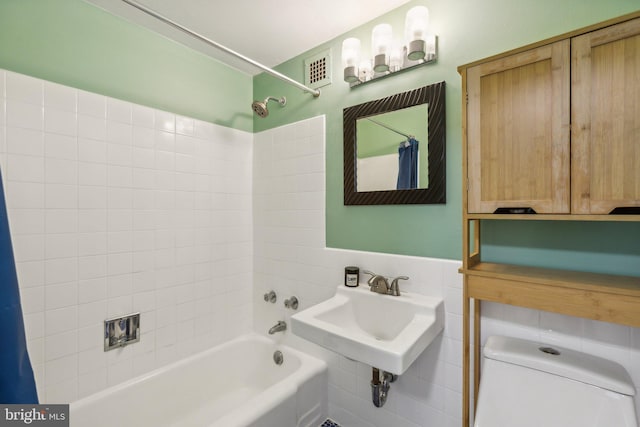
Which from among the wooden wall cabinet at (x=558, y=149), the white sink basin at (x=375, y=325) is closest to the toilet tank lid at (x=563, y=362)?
the wooden wall cabinet at (x=558, y=149)

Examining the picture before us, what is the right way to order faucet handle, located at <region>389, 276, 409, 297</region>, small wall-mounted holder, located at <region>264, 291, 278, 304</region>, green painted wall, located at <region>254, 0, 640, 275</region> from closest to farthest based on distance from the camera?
green painted wall, located at <region>254, 0, 640, 275</region> → faucet handle, located at <region>389, 276, 409, 297</region> → small wall-mounted holder, located at <region>264, 291, 278, 304</region>

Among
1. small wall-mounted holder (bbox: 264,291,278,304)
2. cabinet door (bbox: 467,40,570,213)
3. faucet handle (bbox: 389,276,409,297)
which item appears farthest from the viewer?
small wall-mounted holder (bbox: 264,291,278,304)

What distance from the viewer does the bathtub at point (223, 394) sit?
1.45m

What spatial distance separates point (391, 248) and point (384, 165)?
457 mm

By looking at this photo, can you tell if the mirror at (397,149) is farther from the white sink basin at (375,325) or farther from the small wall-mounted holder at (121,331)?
the small wall-mounted holder at (121,331)

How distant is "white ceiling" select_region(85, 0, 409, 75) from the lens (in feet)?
5.04

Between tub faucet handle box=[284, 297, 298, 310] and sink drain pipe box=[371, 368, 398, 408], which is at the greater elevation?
tub faucet handle box=[284, 297, 298, 310]

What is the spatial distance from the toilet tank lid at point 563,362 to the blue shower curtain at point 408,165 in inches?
31.1

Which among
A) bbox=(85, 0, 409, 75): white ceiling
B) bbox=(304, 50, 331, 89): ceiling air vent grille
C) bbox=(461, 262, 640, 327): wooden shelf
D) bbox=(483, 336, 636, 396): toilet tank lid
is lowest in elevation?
bbox=(483, 336, 636, 396): toilet tank lid

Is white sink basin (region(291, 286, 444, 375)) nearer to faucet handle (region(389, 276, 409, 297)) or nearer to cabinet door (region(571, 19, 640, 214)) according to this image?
faucet handle (region(389, 276, 409, 297))

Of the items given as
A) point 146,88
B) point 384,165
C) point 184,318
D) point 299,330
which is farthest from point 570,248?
point 146,88

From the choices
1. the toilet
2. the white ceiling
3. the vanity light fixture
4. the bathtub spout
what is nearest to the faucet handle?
the toilet

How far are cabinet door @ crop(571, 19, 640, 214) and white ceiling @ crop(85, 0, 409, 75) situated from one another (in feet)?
3.08

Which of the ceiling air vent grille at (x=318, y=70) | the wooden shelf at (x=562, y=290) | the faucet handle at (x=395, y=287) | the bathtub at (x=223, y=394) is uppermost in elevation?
the ceiling air vent grille at (x=318, y=70)
